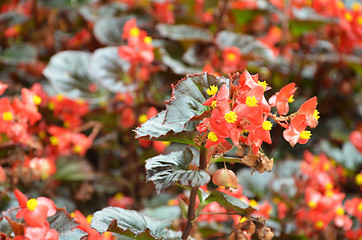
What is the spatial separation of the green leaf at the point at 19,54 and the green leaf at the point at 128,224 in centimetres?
73

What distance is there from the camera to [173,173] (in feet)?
1.53

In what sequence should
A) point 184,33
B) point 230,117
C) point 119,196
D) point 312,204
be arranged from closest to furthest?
point 230,117 < point 312,204 < point 119,196 < point 184,33

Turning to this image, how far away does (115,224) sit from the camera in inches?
17.8

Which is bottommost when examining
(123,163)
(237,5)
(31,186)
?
(123,163)

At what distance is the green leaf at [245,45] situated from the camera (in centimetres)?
117

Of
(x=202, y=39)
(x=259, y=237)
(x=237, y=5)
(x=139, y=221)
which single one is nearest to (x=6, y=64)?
(x=202, y=39)

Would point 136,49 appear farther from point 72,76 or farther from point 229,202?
point 229,202

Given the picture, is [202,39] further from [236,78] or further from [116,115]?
[236,78]

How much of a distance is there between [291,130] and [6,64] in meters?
1.02

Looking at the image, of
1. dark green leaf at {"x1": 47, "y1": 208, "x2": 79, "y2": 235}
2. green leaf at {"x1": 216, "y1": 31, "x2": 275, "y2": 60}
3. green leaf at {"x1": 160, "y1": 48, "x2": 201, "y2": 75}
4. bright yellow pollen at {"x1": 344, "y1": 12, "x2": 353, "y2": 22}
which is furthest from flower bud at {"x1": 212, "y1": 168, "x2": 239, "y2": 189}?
bright yellow pollen at {"x1": 344, "y1": 12, "x2": 353, "y2": 22}

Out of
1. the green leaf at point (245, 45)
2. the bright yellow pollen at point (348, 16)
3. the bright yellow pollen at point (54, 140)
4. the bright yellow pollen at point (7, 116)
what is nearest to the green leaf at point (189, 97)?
the bright yellow pollen at point (7, 116)

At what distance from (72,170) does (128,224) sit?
51 cm

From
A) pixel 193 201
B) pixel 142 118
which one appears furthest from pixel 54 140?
pixel 193 201

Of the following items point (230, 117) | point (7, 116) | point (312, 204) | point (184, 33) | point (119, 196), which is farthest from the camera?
point (184, 33)
